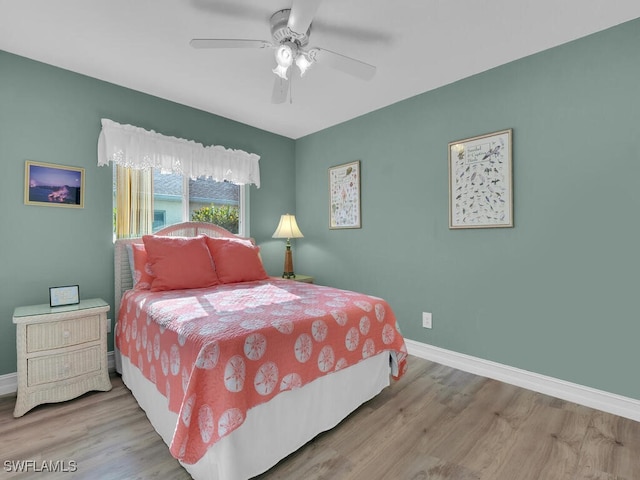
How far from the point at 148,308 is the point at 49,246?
1.22m

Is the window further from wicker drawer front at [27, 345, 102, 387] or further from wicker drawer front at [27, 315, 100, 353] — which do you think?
wicker drawer front at [27, 345, 102, 387]

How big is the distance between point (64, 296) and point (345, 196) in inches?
109

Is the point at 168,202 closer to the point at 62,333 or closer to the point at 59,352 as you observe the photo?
the point at 62,333

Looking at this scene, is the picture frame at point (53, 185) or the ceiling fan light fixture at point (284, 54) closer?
the ceiling fan light fixture at point (284, 54)

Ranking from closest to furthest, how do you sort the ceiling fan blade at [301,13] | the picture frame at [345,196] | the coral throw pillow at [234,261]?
1. the ceiling fan blade at [301,13]
2. the coral throw pillow at [234,261]
3. the picture frame at [345,196]

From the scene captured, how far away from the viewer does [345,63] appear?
199 centimetres

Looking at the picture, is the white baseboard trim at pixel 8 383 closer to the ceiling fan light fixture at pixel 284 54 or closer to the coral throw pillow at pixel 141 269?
the coral throw pillow at pixel 141 269

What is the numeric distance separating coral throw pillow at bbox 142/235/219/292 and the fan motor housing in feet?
5.64

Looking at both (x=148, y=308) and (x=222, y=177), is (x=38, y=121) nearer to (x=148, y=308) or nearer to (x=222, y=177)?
(x=222, y=177)

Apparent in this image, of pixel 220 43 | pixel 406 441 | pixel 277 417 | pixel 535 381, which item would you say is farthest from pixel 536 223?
pixel 220 43

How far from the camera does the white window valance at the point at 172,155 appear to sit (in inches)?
106

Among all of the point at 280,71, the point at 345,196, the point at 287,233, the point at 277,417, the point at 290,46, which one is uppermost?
the point at 290,46

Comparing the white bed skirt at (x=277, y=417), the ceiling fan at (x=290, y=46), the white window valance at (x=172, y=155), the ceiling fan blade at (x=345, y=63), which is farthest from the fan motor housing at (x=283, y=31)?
the white bed skirt at (x=277, y=417)

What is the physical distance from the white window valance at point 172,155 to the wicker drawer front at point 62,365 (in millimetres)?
1530
